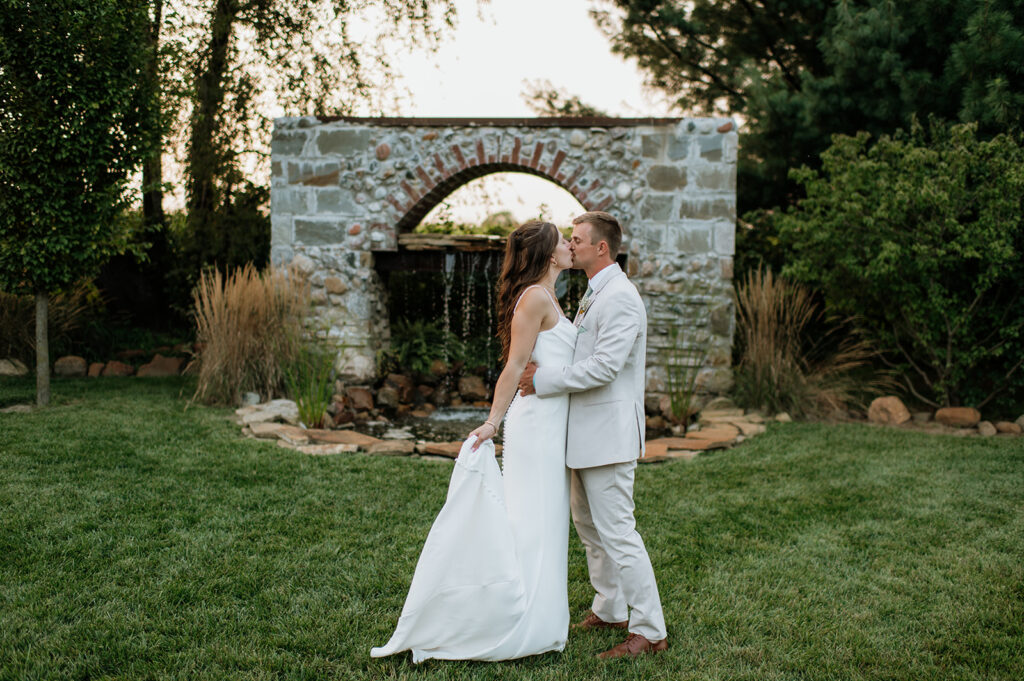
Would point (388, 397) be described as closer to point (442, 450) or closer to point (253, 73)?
point (442, 450)

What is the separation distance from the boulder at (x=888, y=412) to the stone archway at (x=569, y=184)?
4.72 feet

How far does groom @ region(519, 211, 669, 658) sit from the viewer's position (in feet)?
9.23

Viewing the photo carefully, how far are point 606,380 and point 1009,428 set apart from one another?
5974 millimetres

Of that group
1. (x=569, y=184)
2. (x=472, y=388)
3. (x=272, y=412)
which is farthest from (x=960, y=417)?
(x=272, y=412)

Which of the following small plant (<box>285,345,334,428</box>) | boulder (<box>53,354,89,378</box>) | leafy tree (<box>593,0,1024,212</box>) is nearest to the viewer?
small plant (<box>285,345,334,428</box>)

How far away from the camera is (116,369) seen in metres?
9.43

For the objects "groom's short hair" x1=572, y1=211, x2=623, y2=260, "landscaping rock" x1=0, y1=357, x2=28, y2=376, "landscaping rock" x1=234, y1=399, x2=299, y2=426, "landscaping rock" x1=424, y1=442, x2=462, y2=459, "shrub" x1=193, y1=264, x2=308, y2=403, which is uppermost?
"groom's short hair" x1=572, y1=211, x2=623, y2=260

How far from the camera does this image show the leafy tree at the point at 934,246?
6.69 meters

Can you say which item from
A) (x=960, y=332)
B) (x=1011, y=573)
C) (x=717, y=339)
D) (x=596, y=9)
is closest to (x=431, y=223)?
(x=596, y=9)

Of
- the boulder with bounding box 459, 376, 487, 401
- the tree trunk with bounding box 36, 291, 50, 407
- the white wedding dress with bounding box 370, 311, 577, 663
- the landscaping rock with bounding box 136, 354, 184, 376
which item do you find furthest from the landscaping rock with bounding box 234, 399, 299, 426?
the white wedding dress with bounding box 370, 311, 577, 663

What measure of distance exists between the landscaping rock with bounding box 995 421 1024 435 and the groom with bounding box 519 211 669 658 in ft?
18.6

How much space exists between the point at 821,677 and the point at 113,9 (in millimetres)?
7215

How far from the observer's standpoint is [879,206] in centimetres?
700

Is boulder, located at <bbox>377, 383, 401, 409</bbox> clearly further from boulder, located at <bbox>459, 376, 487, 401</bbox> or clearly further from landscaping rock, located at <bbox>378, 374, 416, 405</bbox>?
boulder, located at <bbox>459, 376, 487, 401</bbox>
